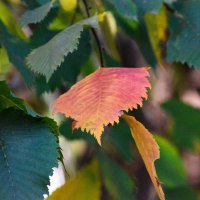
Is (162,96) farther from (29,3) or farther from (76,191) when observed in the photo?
(29,3)

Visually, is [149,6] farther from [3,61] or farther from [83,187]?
[83,187]

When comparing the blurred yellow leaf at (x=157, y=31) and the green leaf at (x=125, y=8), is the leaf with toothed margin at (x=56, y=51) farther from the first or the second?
the blurred yellow leaf at (x=157, y=31)

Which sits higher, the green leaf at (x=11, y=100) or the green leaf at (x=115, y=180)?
the green leaf at (x=11, y=100)

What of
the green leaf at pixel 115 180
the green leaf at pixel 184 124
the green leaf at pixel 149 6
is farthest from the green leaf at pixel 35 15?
the green leaf at pixel 184 124

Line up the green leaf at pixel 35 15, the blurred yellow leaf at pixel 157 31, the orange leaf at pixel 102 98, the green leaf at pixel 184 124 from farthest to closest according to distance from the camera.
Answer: the green leaf at pixel 184 124 < the blurred yellow leaf at pixel 157 31 < the green leaf at pixel 35 15 < the orange leaf at pixel 102 98

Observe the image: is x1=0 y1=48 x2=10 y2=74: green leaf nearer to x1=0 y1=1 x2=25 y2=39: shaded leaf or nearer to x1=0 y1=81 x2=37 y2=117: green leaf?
x1=0 y1=1 x2=25 y2=39: shaded leaf

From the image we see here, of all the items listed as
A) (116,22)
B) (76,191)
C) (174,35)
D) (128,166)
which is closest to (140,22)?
(116,22)

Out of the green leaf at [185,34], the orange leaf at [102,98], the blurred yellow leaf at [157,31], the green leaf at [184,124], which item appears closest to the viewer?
the orange leaf at [102,98]
